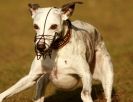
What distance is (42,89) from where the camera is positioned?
1082 cm

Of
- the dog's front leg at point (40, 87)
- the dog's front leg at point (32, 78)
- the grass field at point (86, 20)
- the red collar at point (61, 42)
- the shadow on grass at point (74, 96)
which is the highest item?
the red collar at point (61, 42)

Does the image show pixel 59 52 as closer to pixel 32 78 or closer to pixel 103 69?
pixel 32 78

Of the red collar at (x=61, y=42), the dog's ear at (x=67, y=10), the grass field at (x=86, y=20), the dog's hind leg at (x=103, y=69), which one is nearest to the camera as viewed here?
the dog's ear at (x=67, y=10)

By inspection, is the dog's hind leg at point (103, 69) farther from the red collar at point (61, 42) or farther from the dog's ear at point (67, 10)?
the dog's ear at point (67, 10)

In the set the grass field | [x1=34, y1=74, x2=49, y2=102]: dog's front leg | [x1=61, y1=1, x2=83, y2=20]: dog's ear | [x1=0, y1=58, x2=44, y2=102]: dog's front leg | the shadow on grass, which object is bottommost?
the grass field

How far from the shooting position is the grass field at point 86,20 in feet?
43.7

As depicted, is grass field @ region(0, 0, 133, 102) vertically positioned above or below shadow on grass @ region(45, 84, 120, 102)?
below

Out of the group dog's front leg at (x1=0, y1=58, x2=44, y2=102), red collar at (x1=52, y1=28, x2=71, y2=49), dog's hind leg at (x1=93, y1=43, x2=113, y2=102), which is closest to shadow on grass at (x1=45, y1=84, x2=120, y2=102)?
dog's hind leg at (x1=93, y1=43, x2=113, y2=102)

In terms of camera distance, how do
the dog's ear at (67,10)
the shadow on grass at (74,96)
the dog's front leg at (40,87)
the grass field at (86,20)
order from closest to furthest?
the dog's ear at (67,10) → the dog's front leg at (40,87) → the shadow on grass at (74,96) → the grass field at (86,20)

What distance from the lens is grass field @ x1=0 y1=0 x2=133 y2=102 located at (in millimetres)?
13305

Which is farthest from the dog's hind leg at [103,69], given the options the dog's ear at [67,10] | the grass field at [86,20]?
the dog's ear at [67,10]

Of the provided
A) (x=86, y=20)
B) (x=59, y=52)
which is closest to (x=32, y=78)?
(x=59, y=52)

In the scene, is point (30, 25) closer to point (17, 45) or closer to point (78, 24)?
point (17, 45)

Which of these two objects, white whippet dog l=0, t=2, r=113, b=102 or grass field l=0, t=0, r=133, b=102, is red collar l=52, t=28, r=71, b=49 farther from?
grass field l=0, t=0, r=133, b=102
